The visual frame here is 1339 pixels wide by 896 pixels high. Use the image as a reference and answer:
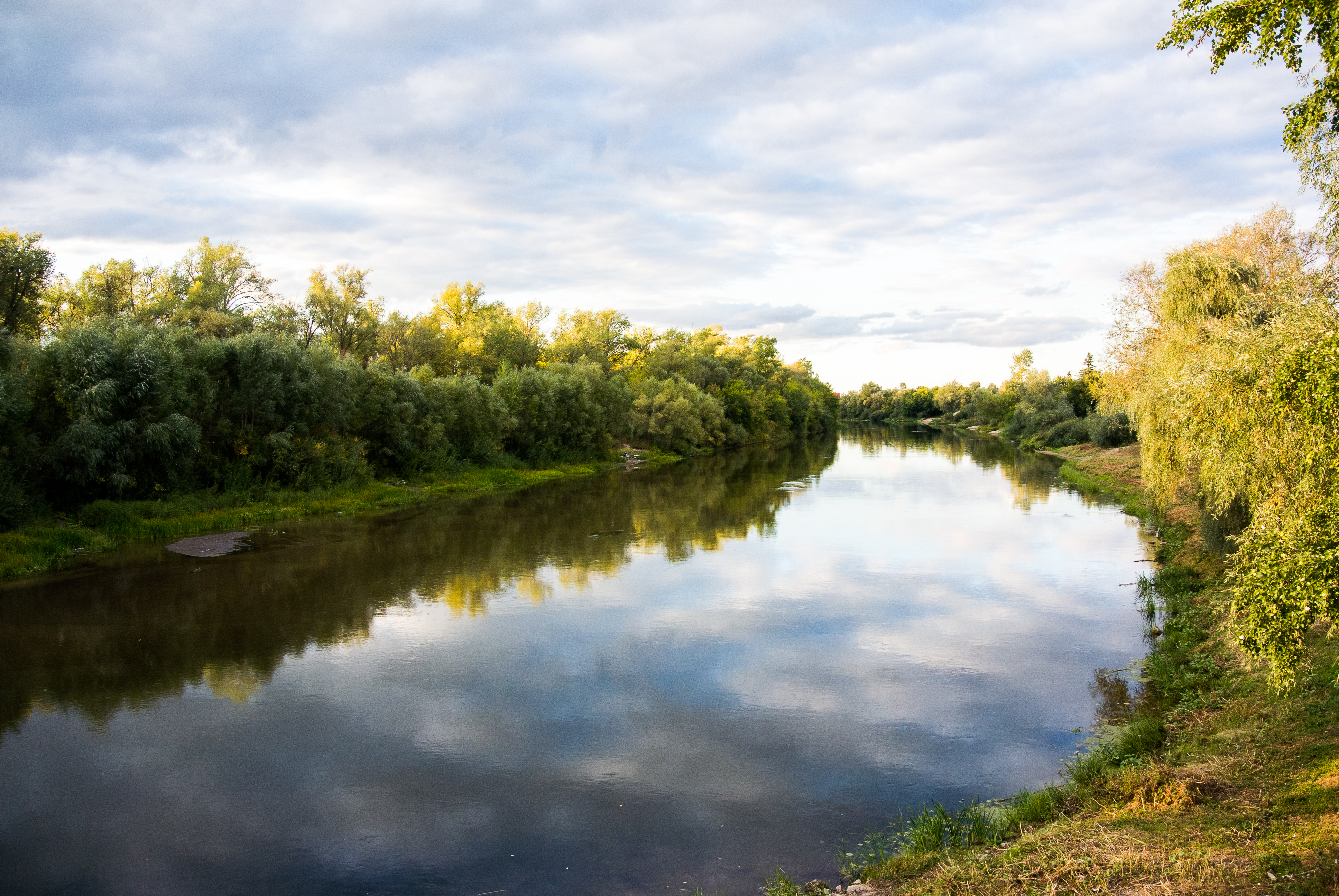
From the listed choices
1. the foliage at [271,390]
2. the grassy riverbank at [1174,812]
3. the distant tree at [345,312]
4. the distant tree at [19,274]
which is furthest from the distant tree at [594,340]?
the grassy riverbank at [1174,812]

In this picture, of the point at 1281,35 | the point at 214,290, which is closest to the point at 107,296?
the point at 214,290

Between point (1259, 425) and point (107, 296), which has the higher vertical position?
point (107, 296)

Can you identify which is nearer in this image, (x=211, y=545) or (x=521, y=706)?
(x=521, y=706)

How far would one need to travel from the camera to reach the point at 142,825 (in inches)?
347

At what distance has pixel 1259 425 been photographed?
9.85m

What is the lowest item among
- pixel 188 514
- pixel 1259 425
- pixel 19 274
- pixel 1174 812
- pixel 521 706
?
pixel 521 706

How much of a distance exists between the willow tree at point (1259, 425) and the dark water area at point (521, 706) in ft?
12.3

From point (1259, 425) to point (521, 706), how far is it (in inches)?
422

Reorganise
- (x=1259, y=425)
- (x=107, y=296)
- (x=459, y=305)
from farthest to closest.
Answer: (x=459, y=305) < (x=107, y=296) < (x=1259, y=425)

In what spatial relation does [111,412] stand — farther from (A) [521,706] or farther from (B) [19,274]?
(A) [521,706]

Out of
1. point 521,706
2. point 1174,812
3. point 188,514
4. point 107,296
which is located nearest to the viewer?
point 1174,812

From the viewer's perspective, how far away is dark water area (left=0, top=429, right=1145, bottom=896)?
8320 millimetres

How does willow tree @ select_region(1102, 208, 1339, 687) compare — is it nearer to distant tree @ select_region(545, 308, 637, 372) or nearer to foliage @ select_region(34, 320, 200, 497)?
foliage @ select_region(34, 320, 200, 497)

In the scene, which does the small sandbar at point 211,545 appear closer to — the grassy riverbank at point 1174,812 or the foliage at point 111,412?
the foliage at point 111,412
